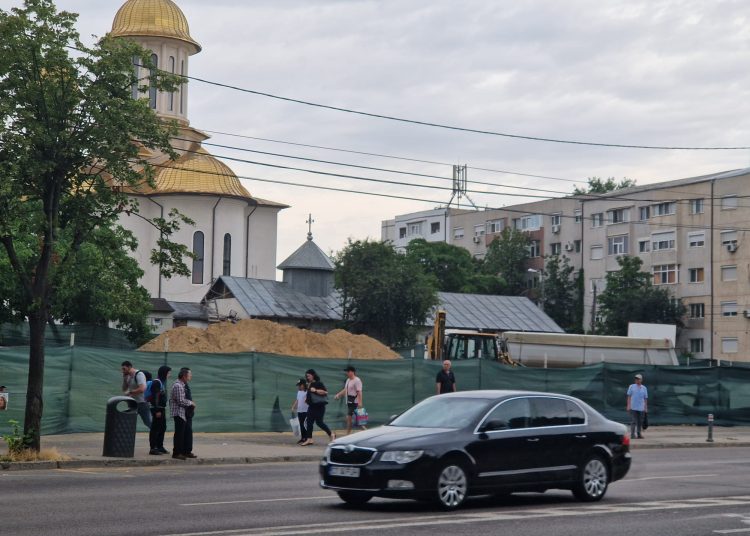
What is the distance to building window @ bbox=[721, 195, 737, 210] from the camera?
86000mm

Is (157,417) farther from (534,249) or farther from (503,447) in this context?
(534,249)

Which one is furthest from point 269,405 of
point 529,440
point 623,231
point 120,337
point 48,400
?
point 623,231

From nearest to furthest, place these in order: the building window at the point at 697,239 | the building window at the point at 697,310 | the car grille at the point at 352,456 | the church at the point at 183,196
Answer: the car grille at the point at 352,456 < the church at the point at 183,196 < the building window at the point at 697,310 < the building window at the point at 697,239

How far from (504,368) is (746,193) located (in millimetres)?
55323

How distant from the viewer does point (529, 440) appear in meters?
15.3

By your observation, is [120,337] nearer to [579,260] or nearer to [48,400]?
[48,400]

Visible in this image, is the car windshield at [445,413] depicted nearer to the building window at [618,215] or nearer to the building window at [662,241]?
the building window at [662,241]

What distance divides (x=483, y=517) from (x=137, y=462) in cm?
976

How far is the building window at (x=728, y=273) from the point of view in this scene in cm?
8594

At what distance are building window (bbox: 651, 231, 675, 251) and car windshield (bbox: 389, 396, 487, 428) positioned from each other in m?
78.8

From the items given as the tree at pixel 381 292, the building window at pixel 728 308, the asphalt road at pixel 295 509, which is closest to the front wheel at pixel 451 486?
the asphalt road at pixel 295 509

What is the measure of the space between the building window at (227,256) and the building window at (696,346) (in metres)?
34.9

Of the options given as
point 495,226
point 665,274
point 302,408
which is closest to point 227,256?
point 665,274

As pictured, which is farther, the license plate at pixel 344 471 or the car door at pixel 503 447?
the car door at pixel 503 447
